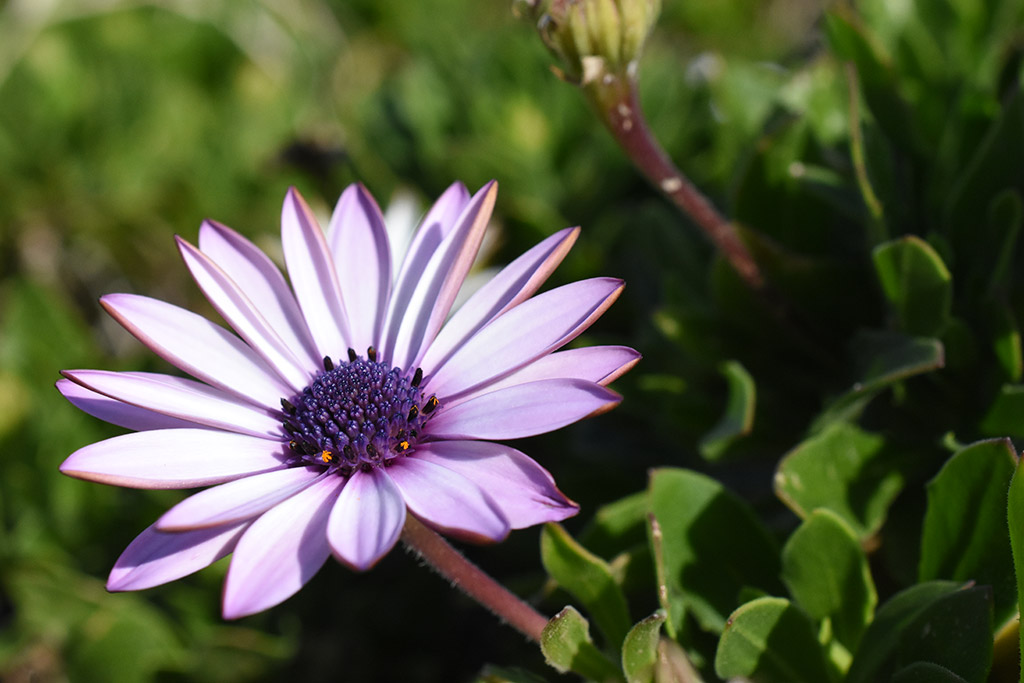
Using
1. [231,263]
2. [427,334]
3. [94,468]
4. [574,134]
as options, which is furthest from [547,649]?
[574,134]

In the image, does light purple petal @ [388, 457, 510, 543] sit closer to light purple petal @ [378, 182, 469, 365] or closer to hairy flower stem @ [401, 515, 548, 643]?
hairy flower stem @ [401, 515, 548, 643]

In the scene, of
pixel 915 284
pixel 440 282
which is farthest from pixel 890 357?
pixel 440 282

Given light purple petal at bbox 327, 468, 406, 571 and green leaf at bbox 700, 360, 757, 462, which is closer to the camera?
light purple petal at bbox 327, 468, 406, 571

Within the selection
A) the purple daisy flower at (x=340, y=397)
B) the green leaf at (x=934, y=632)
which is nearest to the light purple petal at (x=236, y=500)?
the purple daisy flower at (x=340, y=397)

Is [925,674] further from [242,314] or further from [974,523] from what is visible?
[242,314]

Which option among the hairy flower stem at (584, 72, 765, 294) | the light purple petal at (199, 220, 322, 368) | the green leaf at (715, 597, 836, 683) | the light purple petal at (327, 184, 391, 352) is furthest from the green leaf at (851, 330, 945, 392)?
the light purple petal at (199, 220, 322, 368)
